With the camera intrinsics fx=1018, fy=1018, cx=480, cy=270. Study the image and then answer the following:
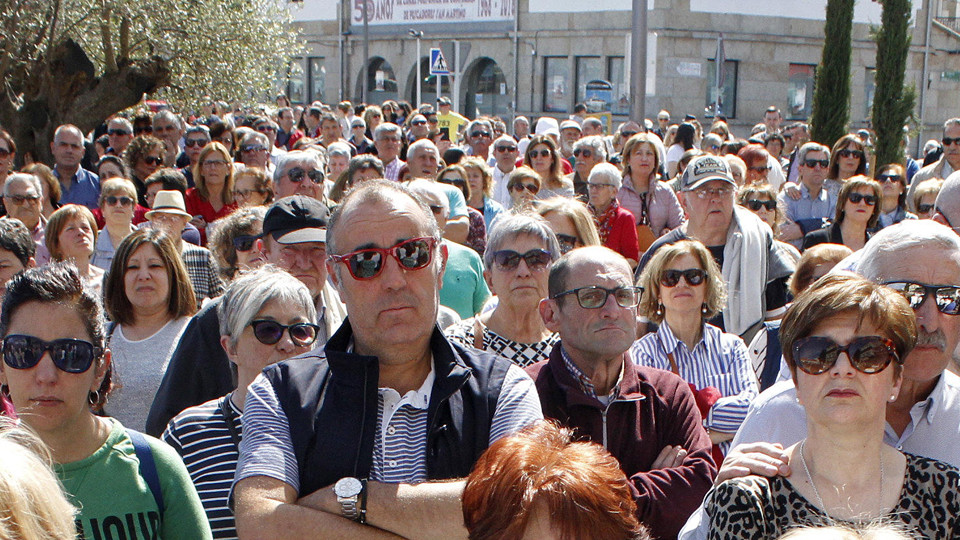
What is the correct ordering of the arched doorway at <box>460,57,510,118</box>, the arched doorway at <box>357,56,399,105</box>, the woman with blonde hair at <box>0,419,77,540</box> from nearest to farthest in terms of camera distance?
1. the woman with blonde hair at <box>0,419,77,540</box>
2. the arched doorway at <box>460,57,510,118</box>
3. the arched doorway at <box>357,56,399,105</box>

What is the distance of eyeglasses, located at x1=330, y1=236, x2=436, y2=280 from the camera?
262 centimetres

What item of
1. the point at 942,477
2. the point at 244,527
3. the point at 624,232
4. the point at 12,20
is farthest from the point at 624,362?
the point at 12,20

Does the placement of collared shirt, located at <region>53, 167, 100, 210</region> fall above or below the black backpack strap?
above

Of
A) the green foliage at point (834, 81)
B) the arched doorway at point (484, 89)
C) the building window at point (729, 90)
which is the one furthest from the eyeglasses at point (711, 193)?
the arched doorway at point (484, 89)

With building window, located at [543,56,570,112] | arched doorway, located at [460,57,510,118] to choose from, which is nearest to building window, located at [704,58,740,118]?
building window, located at [543,56,570,112]

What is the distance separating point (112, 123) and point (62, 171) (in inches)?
74.4

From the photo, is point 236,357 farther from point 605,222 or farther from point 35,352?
point 605,222

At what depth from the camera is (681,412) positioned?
3.28 metres

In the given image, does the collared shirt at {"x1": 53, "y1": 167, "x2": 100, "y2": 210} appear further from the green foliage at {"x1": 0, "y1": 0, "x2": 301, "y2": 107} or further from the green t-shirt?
the green t-shirt

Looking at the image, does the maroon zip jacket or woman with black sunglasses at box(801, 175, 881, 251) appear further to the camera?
woman with black sunglasses at box(801, 175, 881, 251)

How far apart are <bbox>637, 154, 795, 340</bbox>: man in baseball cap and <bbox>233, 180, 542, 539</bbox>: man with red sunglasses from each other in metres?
3.40

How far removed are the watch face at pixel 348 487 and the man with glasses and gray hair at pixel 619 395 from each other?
0.96 m

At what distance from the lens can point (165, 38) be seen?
12977 mm

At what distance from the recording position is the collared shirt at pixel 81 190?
368 inches
